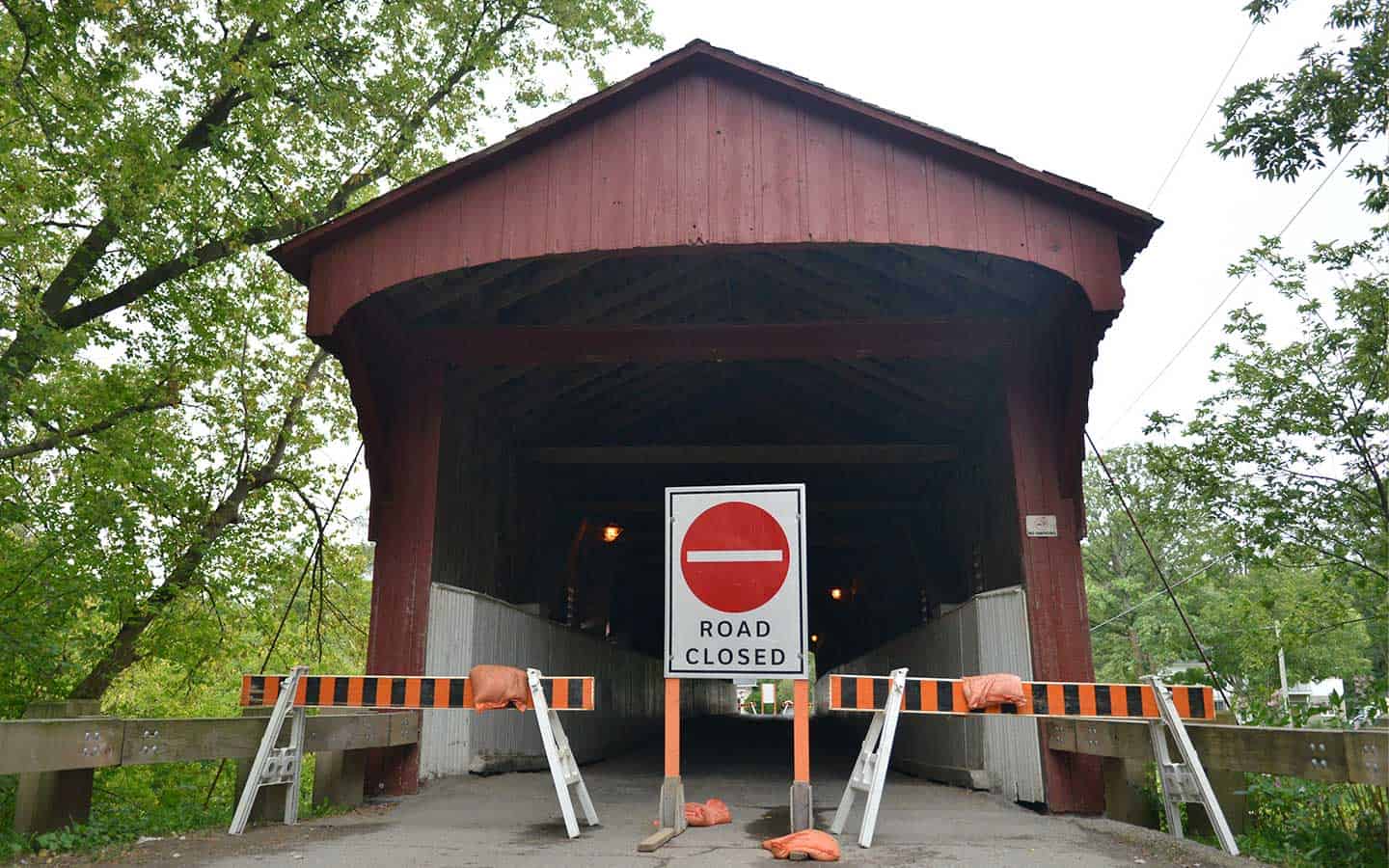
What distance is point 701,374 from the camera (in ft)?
37.3

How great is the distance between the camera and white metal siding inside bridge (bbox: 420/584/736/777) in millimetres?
8078

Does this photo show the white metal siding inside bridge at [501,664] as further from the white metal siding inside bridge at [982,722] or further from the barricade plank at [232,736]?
the white metal siding inside bridge at [982,722]

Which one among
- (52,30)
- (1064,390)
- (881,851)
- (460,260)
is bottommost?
(881,851)

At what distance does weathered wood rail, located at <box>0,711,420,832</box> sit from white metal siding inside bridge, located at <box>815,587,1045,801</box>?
196 inches

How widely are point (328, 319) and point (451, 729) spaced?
3724mm

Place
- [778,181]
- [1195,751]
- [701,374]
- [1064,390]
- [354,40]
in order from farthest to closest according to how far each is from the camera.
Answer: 1. [354,40]
2. [701,374]
3. [1064,390]
4. [778,181]
5. [1195,751]

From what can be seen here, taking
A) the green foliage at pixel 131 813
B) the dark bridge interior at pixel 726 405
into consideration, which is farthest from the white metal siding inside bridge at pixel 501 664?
the green foliage at pixel 131 813

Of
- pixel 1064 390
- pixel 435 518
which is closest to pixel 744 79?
pixel 1064 390

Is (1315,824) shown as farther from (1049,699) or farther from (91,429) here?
(91,429)

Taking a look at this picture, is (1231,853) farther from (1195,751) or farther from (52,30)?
(52,30)

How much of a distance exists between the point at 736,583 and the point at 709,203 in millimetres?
2712

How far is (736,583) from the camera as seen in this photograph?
5477 millimetres

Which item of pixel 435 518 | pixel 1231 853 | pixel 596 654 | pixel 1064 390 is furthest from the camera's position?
pixel 596 654

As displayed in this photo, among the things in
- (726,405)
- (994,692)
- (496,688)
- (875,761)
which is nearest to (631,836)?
(496,688)
